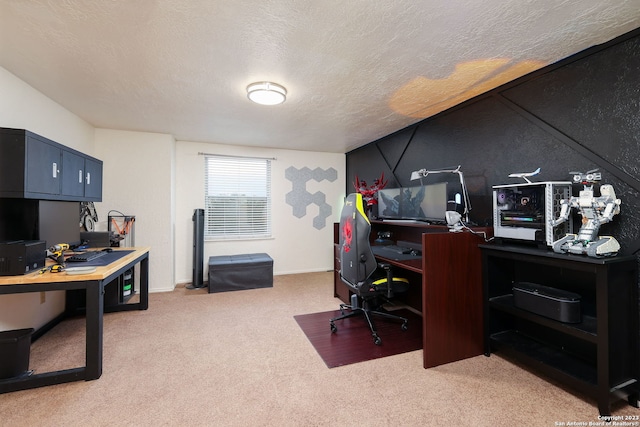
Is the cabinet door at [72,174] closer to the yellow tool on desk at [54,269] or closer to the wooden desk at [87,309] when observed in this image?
the yellow tool on desk at [54,269]

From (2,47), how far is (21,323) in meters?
2.20

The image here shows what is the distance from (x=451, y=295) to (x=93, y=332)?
268 centimetres

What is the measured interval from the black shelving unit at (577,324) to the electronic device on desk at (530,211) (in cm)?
11

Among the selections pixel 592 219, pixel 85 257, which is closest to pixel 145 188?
pixel 85 257

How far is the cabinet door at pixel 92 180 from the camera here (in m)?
2.87

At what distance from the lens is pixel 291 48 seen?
6.22 feet

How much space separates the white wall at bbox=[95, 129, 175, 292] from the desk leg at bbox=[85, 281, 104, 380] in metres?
2.15

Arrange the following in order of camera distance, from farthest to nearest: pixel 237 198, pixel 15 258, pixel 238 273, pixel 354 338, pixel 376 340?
pixel 237 198 < pixel 238 273 < pixel 354 338 < pixel 376 340 < pixel 15 258

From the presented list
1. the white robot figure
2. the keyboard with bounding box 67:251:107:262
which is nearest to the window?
the keyboard with bounding box 67:251:107:262

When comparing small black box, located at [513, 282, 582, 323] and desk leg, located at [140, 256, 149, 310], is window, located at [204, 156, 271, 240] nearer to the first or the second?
desk leg, located at [140, 256, 149, 310]

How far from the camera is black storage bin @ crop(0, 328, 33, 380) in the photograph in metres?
1.78

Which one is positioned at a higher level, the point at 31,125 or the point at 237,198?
the point at 31,125

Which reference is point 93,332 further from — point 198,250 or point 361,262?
point 198,250

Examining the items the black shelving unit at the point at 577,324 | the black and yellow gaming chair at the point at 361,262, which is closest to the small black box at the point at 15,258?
the black and yellow gaming chair at the point at 361,262
